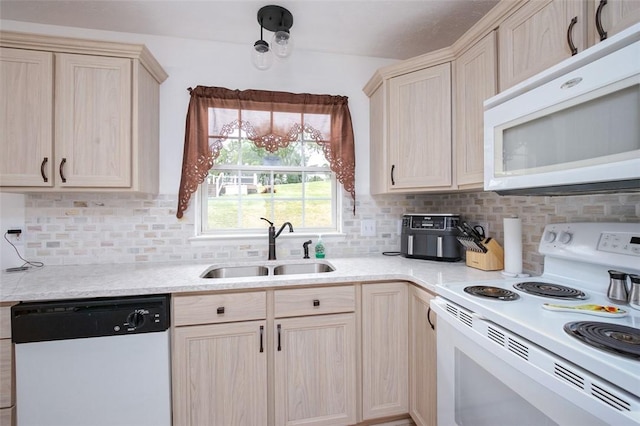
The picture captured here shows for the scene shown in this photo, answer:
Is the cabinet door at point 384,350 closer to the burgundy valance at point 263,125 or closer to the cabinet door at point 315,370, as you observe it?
the cabinet door at point 315,370

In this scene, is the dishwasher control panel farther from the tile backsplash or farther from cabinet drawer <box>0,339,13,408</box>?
the tile backsplash

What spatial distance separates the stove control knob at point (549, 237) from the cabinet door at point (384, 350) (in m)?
0.72

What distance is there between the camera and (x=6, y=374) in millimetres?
1185

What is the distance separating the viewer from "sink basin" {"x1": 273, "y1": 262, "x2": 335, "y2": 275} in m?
1.92

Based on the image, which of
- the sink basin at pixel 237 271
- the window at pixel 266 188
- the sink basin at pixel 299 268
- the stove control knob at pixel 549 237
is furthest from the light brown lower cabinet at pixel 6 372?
the stove control knob at pixel 549 237

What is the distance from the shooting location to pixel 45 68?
1.49 meters

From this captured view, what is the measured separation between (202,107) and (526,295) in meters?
2.12

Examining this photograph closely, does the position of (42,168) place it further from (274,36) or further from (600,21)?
(600,21)

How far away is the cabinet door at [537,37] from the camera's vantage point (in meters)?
1.04

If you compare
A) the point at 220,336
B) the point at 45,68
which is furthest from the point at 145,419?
the point at 45,68

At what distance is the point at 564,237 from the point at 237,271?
6.04ft

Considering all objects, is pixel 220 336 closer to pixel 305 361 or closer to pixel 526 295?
pixel 305 361

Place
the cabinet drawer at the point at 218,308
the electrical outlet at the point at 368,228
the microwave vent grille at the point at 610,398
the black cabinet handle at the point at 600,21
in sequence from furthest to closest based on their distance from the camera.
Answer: the electrical outlet at the point at 368,228
the cabinet drawer at the point at 218,308
the black cabinet handle at the point at 600,21
the microwave vent grille at the point at 610,398

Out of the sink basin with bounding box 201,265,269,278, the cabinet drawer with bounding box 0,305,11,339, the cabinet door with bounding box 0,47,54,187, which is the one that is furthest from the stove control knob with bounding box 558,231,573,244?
the cabinet door with bounding box 0,47,54,187
